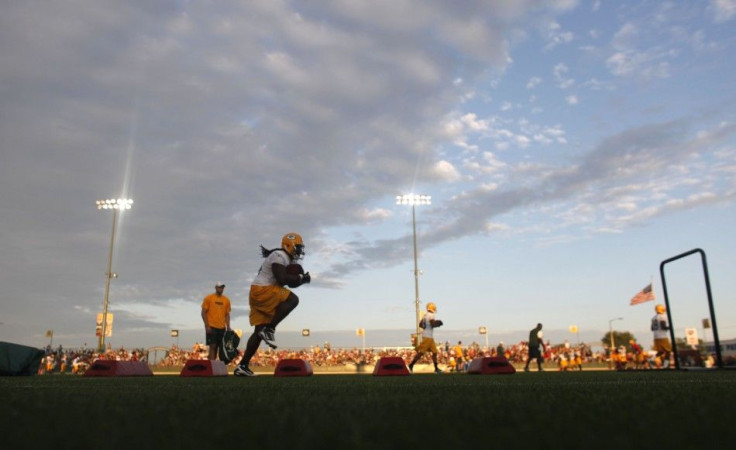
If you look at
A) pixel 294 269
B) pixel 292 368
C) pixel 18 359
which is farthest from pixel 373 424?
pixel 18 359

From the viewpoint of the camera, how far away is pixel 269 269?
9.20m

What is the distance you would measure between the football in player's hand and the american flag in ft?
64.5

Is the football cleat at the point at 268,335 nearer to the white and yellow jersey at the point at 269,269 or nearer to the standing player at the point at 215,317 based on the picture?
the white and yellow jersey at the point at 269,269

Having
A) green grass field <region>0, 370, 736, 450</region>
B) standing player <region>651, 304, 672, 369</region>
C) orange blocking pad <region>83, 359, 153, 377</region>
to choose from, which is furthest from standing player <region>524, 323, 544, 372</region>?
green grass field <region>0, 370, 736, 450</region>

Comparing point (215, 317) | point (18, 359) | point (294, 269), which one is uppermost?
point (294, 269)

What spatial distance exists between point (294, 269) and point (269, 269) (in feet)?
1.72

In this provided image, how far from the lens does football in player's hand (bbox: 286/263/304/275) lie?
8906 mm

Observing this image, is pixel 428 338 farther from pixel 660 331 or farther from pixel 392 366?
pixel 660 331

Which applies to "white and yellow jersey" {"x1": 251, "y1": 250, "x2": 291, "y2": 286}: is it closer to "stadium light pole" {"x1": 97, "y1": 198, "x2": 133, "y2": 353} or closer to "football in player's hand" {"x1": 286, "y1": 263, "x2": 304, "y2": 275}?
"football in player's hand" {"x1": 286, "y1": 263, "x2": 304, "y2": 275}

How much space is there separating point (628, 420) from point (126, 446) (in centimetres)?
175

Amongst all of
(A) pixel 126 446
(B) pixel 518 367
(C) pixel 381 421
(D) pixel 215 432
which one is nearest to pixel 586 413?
(C) pixel 381 421

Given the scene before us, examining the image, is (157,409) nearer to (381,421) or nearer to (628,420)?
(381,421)

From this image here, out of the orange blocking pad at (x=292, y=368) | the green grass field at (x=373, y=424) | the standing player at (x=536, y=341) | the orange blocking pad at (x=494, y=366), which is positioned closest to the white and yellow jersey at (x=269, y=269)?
the orange blocking pad at (x=292, y=368)

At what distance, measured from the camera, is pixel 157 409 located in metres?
2.55
